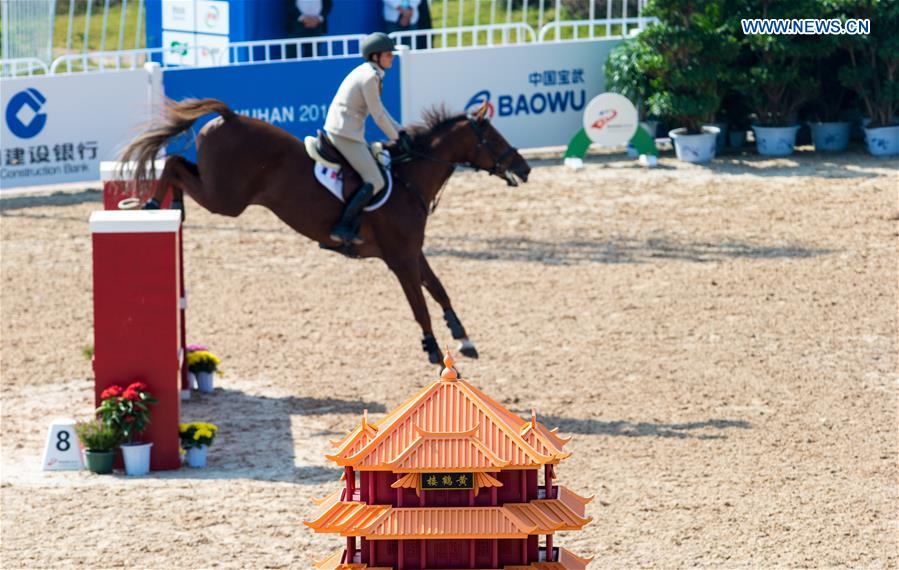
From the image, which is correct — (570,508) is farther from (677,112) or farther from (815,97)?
(815,97)

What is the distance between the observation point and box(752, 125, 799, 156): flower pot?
69.4 ft

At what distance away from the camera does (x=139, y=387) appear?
995 cm

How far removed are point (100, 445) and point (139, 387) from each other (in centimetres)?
48

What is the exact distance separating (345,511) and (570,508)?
0.86 metres

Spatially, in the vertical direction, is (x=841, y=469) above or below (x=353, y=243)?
below

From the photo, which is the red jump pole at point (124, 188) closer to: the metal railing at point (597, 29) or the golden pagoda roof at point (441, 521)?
the golden pagoda roof at point (441, 521)

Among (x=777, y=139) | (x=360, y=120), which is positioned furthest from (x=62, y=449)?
(x=777, y=139)

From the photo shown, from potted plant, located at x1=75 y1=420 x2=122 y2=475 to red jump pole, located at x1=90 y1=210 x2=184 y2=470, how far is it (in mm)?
244

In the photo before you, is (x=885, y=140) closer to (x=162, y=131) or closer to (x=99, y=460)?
(x=162, y=131)

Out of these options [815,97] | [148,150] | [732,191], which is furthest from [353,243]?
[815,97]

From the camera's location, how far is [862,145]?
2178cm

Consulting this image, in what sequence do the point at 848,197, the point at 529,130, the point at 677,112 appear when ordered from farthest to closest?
the point at 529,130 < the point at 677,112 < the point at 848,197

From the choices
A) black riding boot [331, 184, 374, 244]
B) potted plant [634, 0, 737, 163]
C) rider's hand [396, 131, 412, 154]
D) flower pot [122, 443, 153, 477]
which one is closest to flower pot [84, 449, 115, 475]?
flower pot [122, 443, 153, 477]

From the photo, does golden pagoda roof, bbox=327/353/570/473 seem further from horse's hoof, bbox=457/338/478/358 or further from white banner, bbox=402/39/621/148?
Answer: white banner, bbox=402/39/621/148
